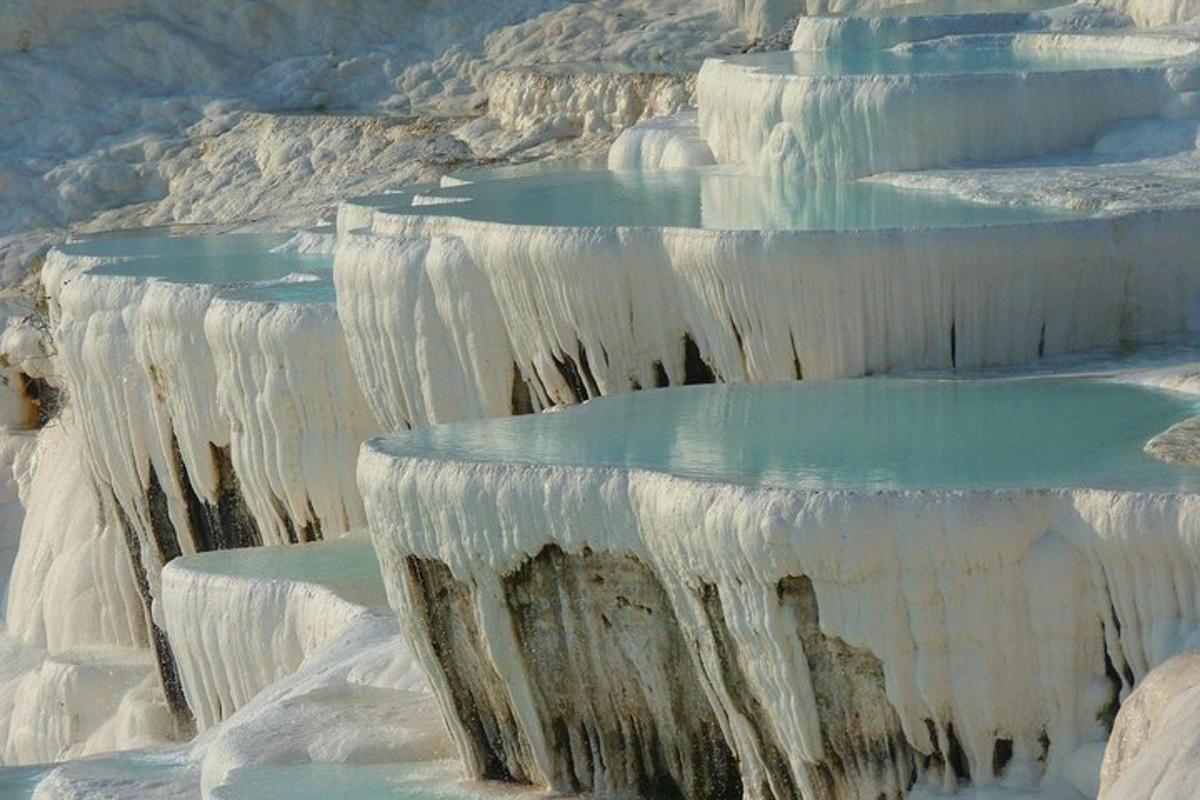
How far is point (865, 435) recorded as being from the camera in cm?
892

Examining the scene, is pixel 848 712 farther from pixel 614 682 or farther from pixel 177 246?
pixel 177 246

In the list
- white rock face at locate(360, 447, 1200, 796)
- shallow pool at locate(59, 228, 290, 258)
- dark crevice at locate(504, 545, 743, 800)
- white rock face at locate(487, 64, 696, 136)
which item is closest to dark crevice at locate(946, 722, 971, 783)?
white rock face at locate(360, 447, 1200, 796)

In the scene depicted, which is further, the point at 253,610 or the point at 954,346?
the point at 253,610

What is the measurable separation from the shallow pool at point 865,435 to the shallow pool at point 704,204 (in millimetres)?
1037

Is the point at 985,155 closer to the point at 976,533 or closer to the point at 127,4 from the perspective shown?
the point at 976,533

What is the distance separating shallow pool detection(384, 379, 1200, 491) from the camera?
8.20m

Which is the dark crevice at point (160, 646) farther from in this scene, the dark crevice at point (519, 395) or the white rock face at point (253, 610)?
the dark crevice at point (519, 395)

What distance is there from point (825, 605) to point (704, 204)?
4117mm

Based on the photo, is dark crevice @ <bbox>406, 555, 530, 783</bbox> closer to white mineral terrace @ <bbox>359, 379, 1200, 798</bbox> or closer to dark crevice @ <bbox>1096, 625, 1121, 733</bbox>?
white mineral terrace @ <bbox>359, 379, 1200, 798</bbox>

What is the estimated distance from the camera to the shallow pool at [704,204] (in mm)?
10922

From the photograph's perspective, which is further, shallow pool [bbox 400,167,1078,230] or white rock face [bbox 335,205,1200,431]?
shallow pool [bbox 400,167,1078,230]

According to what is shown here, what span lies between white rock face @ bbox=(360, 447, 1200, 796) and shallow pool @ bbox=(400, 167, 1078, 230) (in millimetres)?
2365

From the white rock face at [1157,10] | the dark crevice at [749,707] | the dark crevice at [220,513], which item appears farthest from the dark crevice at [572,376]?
the white rock face at [1157,10]

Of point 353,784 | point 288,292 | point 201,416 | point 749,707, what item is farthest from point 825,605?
point 201,416
